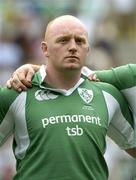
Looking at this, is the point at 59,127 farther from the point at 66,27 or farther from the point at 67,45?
the point at 66,27

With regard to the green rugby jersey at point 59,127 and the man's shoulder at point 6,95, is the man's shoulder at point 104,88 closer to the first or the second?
the green rugby jersey at point 59,127

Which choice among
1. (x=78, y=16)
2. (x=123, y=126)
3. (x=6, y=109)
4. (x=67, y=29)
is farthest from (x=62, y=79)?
(x=78, y=16)

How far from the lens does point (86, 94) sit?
8344 mm

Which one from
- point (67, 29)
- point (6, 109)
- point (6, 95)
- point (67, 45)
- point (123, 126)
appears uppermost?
point (67, 29)

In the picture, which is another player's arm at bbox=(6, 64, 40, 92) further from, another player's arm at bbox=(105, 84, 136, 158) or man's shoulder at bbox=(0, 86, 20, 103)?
another player's arm at bbox=(105, 84, 136, 158)

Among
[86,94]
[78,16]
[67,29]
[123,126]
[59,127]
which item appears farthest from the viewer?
[78,16]

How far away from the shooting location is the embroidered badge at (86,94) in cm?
833

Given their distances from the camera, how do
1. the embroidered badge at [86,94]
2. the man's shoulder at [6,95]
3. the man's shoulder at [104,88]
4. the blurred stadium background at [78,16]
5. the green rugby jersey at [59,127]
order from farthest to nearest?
the blurred stadium background at [78,16] < the man's shoulder at [104,88] < the embroidered badge at [86,94] < the man's shoulder at [6,95] < the green rugby jersey at [59,127]

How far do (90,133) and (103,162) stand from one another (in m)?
0.28

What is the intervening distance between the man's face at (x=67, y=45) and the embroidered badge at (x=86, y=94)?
0.81ft

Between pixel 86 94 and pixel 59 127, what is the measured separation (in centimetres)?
40

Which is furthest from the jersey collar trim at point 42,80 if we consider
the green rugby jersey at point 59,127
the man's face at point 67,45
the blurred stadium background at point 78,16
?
the blurred stadium background at point 78,16

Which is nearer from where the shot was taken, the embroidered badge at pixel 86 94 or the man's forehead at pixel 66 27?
the man's forehead at pixel 66 27

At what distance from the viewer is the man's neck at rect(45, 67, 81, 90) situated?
8.27m
